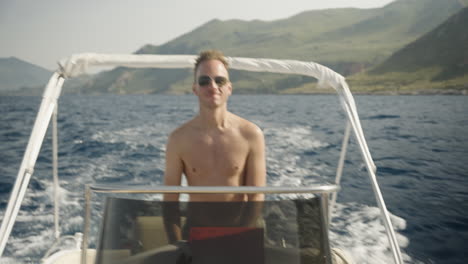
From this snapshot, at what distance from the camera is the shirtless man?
2.47 metres

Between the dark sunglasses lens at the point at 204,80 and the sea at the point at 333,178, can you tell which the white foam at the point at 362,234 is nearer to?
the sea at the point at 333,178

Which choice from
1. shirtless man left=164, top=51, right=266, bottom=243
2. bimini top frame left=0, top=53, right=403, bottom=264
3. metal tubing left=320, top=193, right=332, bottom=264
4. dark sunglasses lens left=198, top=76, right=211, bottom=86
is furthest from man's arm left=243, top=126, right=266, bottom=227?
metal tubing left=320, top=193, right=332, bottom=264

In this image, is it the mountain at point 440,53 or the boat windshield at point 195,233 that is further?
the mountain at point 440,53

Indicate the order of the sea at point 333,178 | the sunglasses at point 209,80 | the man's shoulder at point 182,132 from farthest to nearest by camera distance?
1. the sea at point 333,178
2. the man's shoulder at point 182,132
3. the sunglasses at point 209,80

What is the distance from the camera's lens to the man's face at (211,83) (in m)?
2.42

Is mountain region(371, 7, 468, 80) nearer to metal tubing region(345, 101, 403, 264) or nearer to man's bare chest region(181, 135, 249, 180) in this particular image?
metal tubing region(345, 101, 403, 264)

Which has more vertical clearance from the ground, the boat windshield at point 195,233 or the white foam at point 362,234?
the boat windshield at point 195,233

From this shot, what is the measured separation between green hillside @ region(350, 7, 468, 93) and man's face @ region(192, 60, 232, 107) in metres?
85.3

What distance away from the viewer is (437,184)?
24.5 feet

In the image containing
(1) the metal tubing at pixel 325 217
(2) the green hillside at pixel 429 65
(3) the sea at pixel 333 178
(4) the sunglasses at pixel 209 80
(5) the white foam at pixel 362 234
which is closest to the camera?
(1) the metal tubing at pixel 325 217

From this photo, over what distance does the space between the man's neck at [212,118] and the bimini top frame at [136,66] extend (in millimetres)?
551

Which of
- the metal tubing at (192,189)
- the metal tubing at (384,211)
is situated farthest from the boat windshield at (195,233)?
the metal tubing at (384,211)

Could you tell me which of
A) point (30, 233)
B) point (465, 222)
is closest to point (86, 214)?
Answer: point (30, 233)

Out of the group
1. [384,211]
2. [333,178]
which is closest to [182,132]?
[384,211]
